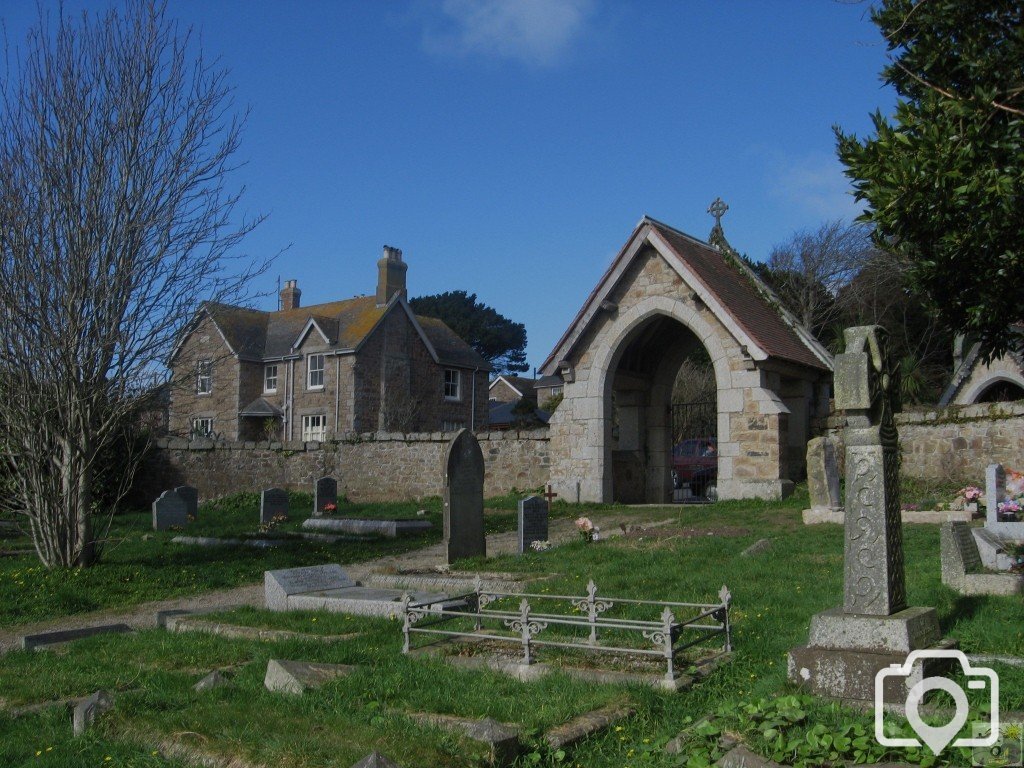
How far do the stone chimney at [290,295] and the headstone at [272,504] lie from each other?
944 inches

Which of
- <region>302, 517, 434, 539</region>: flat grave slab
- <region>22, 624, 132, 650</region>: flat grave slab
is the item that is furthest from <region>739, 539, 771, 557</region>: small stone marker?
<region>302, 517, 434, 539</region>: flat grave slab

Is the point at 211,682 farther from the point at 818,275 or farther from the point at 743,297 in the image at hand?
the point at 818,275

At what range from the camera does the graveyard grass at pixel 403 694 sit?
5148mm

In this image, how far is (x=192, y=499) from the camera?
22688 mm

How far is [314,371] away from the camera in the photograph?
37.2m

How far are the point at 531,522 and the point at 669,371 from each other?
32.9 ft

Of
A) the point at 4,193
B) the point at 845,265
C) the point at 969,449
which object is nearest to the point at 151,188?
the point at 4,193

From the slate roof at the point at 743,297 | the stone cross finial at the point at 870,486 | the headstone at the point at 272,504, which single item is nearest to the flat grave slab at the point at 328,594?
the stone cross finial at the point at 870,486

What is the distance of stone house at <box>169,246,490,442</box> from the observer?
36281mm

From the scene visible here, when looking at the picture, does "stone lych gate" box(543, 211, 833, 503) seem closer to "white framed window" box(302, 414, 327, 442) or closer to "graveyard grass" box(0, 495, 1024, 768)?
"graveyard grass" box(0, 495, 1024, 768)

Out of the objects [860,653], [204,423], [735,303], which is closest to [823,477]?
[735,303]

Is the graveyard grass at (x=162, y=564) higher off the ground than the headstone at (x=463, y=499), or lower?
lower

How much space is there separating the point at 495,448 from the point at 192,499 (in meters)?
7.48

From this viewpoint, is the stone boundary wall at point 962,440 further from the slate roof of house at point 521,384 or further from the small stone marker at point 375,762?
the slate roof of house at point 521,384
